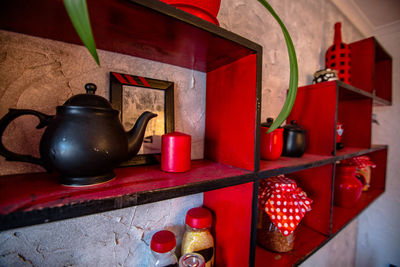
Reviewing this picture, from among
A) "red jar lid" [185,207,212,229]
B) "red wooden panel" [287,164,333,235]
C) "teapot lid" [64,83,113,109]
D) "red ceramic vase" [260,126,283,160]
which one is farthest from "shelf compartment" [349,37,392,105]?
"teapot lid" [64,83,113,109]

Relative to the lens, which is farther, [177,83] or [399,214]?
[399,214]

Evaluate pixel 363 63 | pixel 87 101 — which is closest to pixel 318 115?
pixel 363 63

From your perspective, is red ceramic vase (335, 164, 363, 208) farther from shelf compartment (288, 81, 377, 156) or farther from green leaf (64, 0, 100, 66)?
green leaf (64, 0, 100, 66)

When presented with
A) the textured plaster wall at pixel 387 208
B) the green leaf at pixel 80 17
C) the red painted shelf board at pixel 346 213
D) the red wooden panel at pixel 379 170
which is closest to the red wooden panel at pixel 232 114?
the green leaf at pixel 80 17

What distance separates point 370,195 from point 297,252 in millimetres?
1257

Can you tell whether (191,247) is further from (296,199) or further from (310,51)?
(310,51)

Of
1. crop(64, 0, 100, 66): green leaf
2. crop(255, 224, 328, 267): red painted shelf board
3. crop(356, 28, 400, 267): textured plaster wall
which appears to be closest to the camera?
crop(64, 0, 100, 66): green leaf

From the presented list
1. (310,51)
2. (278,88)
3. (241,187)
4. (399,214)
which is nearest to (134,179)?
(241,187)

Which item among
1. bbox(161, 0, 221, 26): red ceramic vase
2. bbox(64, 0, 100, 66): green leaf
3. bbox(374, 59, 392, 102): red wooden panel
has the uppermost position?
bbox(374, 59, 392, 102): red wooden panel

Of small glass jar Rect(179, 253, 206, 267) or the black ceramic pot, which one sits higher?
the black ceramic pot

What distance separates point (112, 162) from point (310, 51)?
1.66 metres

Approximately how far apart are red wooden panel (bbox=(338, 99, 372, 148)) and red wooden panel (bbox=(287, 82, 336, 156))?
2.38 feet

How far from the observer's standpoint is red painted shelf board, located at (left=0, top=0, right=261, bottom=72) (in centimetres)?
37

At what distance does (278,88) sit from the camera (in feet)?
3.87
